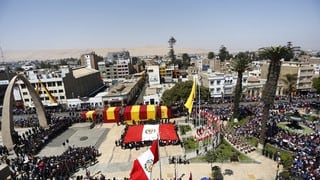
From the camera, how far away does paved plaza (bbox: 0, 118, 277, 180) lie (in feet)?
76.3

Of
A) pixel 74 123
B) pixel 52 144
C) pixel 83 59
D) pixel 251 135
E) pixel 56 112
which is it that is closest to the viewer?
pixel 251 135

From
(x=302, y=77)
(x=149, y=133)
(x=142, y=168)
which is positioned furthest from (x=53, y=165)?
(x=302, y=77)

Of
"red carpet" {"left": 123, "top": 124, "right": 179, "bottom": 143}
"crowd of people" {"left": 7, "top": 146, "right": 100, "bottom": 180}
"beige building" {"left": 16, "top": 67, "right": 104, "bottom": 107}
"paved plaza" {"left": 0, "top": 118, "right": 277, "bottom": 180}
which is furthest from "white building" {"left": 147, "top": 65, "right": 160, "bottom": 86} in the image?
Answer: "crowd of people" {"left": 7, "top": 146, "right": 100, "bottom": 180}

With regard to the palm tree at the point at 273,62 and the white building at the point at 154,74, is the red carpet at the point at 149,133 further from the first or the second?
the white building at the point at 154,74

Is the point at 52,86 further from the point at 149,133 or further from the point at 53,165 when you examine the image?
the point at 149,133

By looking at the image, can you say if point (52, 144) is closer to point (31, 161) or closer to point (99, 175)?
point (31, 161)

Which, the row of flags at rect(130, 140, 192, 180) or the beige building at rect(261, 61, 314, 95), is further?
the beige building at rect(261, 61, 314, 95)

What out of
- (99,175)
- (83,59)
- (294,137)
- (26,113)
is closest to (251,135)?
(294,137)

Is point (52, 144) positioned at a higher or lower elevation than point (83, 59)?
lower

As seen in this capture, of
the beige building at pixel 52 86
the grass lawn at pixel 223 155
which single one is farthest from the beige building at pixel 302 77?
the beige building at pixel 52 86

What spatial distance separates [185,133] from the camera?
1398 inches

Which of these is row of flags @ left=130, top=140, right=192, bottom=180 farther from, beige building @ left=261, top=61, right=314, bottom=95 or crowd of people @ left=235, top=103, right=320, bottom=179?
beige building @ left=261, top=61, right=314, bottom=95

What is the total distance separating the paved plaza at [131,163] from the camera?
23267mm

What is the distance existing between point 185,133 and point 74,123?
23986 millimetres
